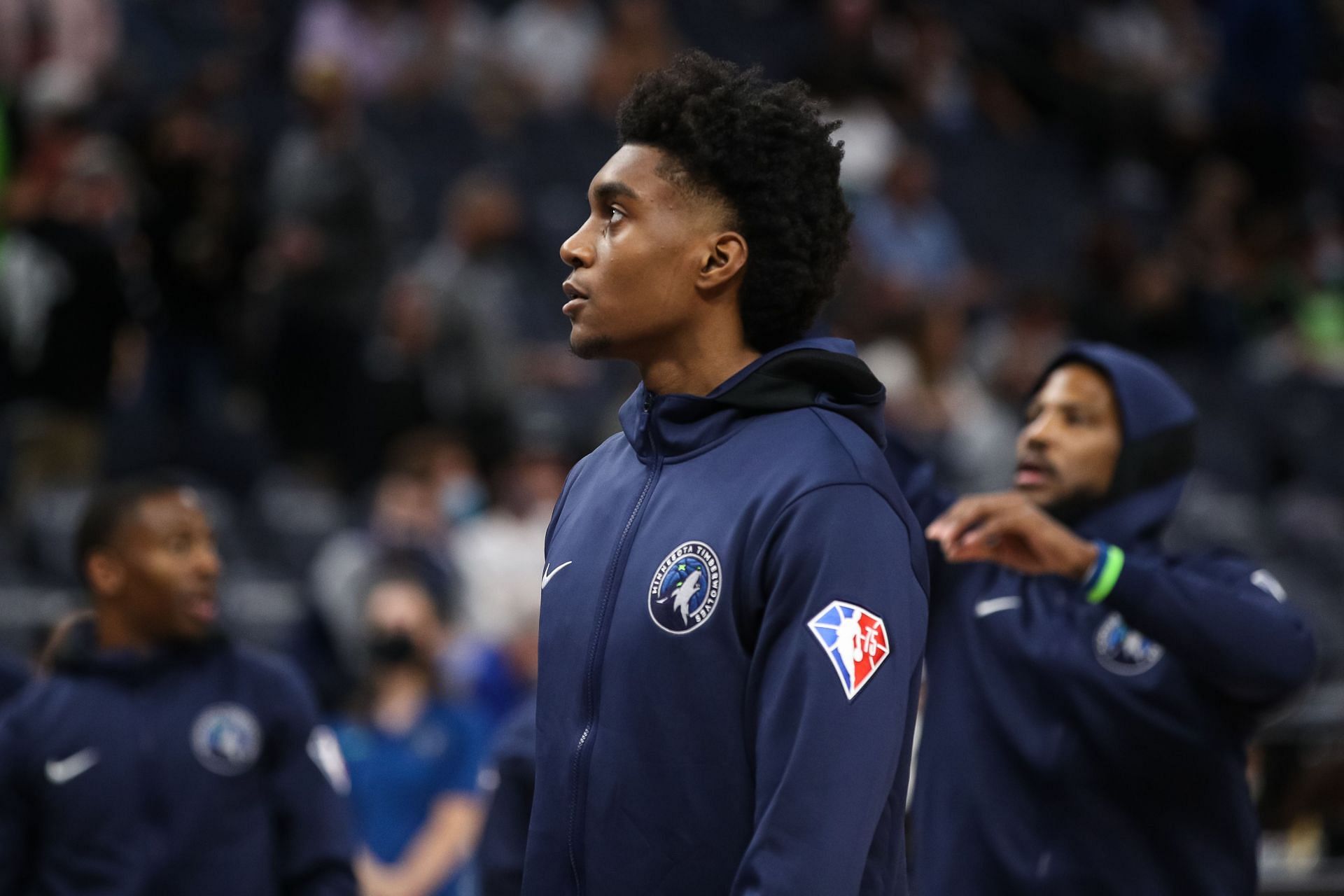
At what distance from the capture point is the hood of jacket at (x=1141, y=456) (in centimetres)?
424

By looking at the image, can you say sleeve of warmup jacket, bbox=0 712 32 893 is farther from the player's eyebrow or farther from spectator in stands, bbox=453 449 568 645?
spectator in stands, bbox=453 449 568 645

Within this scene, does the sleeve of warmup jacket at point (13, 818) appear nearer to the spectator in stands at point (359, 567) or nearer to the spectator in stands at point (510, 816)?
the spectator in stands at point (510, 816)

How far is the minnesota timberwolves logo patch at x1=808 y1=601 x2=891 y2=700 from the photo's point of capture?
243 centimetres

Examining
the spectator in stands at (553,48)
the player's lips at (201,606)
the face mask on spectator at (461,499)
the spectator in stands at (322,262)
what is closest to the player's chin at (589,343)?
the player's lips at (201,606)

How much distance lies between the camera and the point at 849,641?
244 cm

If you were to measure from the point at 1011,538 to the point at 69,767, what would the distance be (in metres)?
2.37

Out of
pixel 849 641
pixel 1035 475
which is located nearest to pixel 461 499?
pixel 1035 475

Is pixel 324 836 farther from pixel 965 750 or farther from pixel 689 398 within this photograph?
pixel 689 398

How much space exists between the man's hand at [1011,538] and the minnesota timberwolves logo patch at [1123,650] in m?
0.33

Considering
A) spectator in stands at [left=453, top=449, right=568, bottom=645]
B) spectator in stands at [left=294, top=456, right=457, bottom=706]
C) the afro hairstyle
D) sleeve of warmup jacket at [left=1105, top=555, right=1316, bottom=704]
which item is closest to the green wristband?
sleeve of warmup jacket at [left=1105, top=555, right=1316, bottom=704]

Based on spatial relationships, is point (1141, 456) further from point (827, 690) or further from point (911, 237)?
point (911, 237)

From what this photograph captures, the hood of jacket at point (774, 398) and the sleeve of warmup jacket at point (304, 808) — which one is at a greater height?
the hood of jacket at point (774, 398)

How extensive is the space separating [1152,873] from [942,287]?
28.3 ft

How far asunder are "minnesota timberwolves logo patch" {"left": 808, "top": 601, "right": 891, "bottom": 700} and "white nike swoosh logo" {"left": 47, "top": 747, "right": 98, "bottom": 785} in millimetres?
2581
